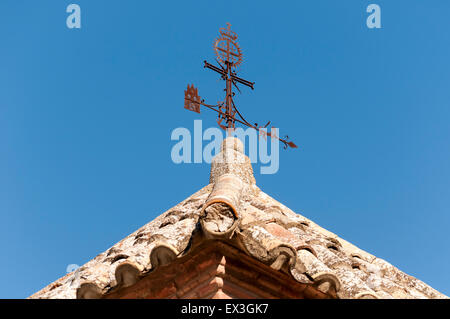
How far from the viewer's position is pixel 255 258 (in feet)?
11.0

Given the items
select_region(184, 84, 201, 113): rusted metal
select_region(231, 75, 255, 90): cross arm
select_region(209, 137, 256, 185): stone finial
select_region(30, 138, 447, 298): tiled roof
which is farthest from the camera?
select_region(231, 75, 255, 90): cross arm

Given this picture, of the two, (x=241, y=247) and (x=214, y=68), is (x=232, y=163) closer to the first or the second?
(x=214, y=68)

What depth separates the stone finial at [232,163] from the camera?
619 cm

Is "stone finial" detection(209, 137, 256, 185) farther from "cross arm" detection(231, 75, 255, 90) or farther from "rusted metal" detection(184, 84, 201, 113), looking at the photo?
"cross arm" detection(231, 75, 255, 90)

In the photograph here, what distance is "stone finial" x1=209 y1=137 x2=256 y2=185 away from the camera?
20.3ft

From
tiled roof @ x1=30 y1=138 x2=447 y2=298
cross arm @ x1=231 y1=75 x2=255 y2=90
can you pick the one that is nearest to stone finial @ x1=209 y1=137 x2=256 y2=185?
cross arm @ x1=231 y1=75 x2=255 y2=90

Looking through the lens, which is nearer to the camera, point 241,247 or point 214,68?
point 241,247

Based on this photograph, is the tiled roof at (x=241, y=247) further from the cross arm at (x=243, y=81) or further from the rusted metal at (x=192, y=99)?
the cross arm at (x=243, y=81)

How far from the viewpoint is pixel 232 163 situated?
6.28 metres

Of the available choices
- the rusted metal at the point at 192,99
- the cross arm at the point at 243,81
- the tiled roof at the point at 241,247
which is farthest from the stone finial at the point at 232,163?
the tiled roof at the point at 241,247

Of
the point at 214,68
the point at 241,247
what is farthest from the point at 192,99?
the point at 241,247
